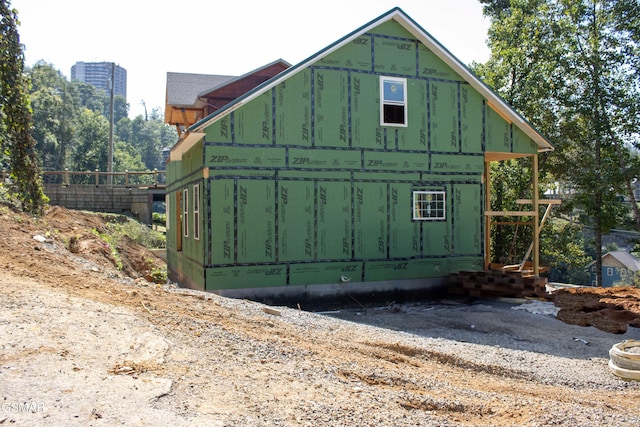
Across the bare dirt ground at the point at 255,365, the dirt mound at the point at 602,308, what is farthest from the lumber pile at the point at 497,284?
the bare dirt ground at the point at 255,365

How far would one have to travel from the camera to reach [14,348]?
17.7ft

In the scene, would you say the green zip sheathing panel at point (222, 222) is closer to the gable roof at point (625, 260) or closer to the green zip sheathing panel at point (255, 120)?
the green zip sheathing panel at point (255, 120)

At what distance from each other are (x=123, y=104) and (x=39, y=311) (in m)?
134

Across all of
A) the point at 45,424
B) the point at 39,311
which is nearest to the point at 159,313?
the point at 39,311

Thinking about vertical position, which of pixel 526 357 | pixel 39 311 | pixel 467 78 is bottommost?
pixel 526 357

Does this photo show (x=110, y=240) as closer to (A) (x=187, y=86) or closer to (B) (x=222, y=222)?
(A) (x=187, y=86)

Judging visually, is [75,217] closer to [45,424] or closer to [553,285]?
[553,285]

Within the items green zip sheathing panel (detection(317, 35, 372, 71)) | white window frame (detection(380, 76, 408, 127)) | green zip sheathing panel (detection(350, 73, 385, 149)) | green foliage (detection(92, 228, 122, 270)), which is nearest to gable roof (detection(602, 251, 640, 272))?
white window frame (detection(380, 76, 408, 127))

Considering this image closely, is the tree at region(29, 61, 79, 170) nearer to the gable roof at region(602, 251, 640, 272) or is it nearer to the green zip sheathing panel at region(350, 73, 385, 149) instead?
the green zip sheathing panel at region(350, 73, 385, 149)

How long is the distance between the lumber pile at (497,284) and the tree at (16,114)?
10.2 m

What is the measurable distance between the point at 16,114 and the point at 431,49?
10325 millimetres

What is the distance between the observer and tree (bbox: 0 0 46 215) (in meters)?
8.52

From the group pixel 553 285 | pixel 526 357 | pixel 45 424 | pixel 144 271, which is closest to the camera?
pixel 45 424

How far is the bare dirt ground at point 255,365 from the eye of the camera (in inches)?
179
